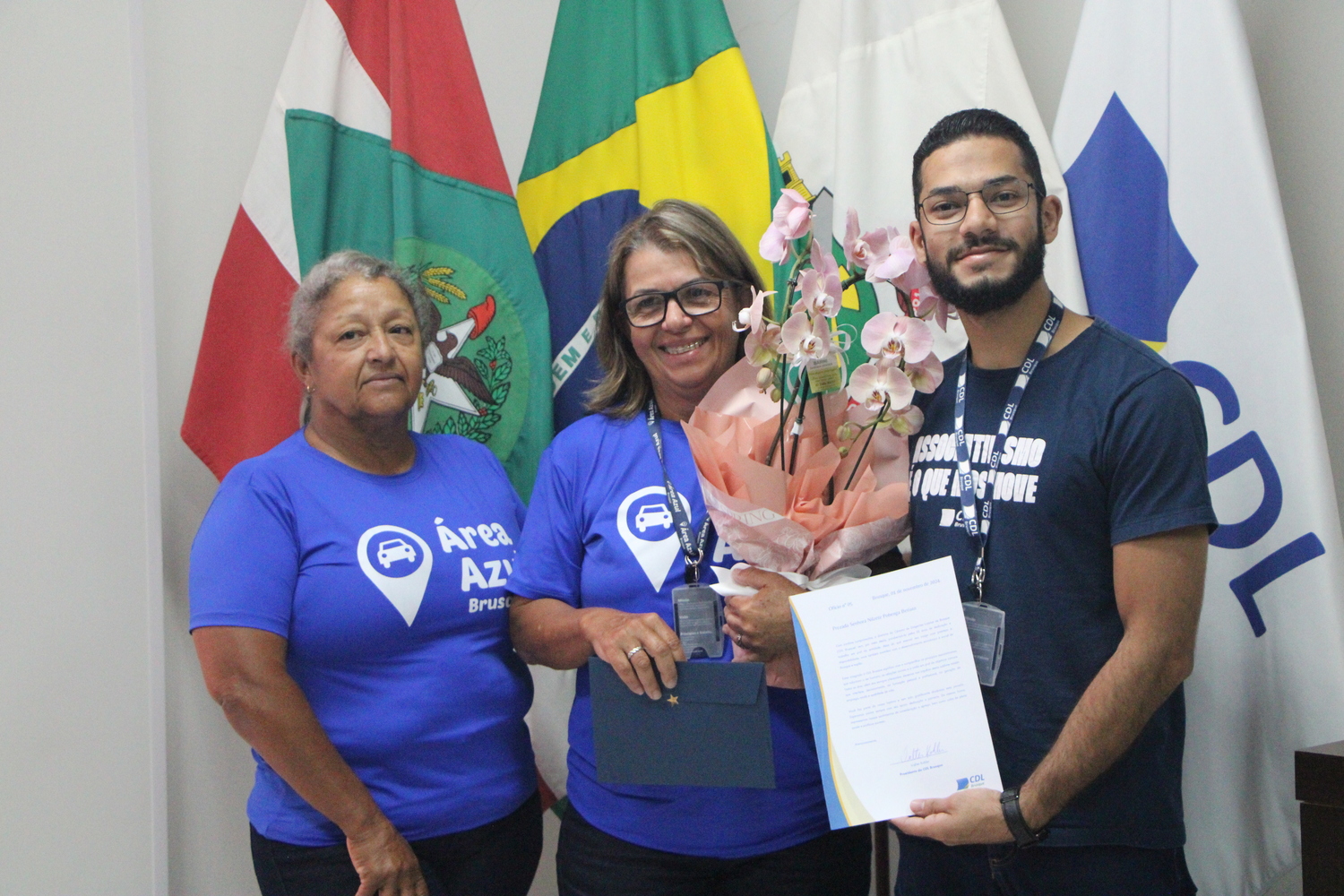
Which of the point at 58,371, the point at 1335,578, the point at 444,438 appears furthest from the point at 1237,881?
the point at 58,371

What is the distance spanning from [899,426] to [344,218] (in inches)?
56.2

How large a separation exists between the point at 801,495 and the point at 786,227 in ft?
1.26

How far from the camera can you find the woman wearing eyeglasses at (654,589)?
4.87ft

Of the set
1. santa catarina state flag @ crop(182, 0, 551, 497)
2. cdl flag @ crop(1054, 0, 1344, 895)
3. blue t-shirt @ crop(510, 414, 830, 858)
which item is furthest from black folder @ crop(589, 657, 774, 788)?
santa catarina state flag @ crop(182, 0, 551, 497)

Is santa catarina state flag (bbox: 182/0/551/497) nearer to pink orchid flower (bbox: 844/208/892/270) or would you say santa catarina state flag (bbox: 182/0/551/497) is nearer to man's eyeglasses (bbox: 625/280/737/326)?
man's eyeglasses (bbox: 625/280/737/326)

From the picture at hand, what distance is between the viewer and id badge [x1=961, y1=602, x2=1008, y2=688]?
126 centimetres

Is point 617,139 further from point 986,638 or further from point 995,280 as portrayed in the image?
point 986,638

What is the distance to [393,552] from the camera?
65.1 inches

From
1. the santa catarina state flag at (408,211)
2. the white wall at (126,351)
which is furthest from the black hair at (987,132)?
the santa catarina state flag at (408,211)

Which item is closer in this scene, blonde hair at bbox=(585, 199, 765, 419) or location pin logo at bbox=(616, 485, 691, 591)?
location pin logo at bbox=(616, 485, 691, 591)

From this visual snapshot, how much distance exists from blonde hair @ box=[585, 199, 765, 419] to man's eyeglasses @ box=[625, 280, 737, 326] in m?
0.03

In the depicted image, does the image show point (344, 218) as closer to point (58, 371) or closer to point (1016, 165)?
point (58, 371)

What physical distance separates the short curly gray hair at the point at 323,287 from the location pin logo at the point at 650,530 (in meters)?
0.54

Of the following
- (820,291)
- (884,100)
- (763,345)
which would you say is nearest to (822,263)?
(820,291)
